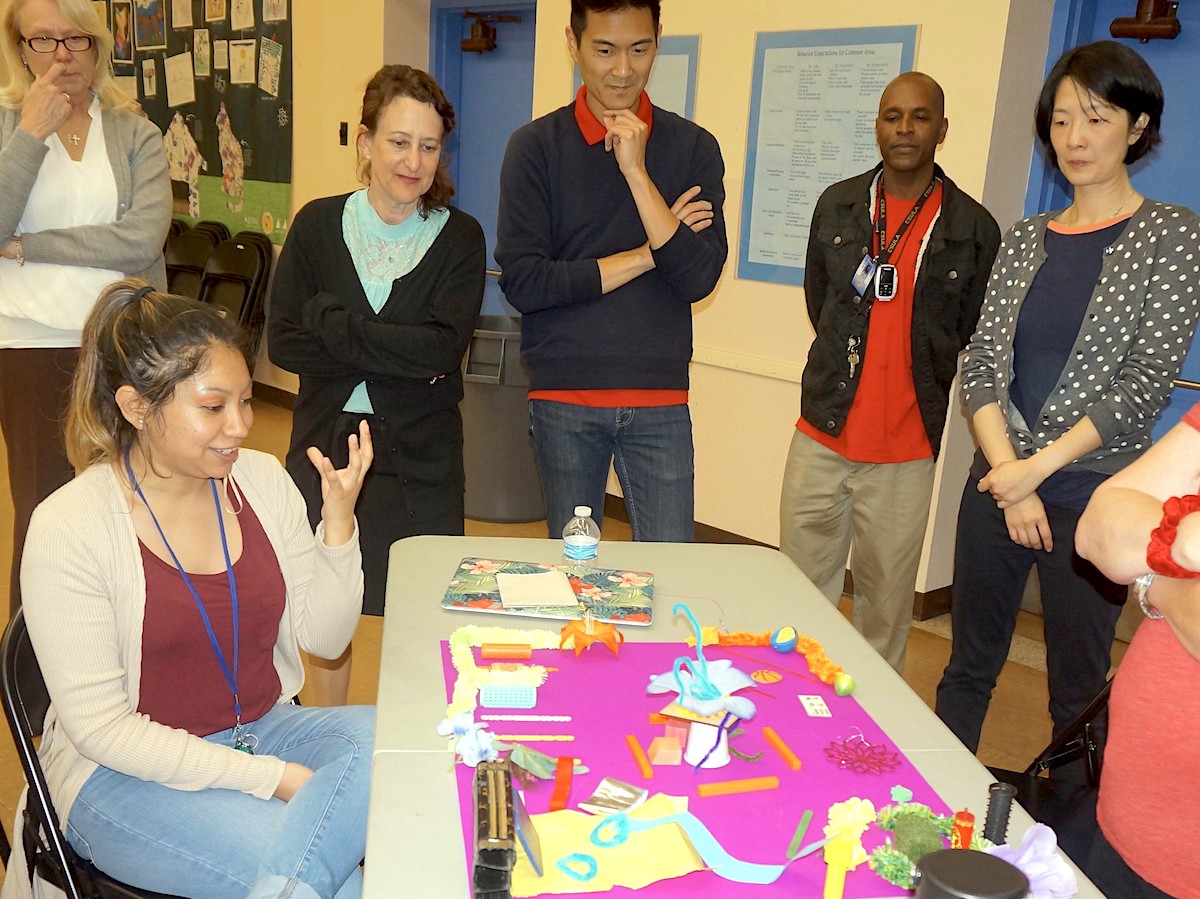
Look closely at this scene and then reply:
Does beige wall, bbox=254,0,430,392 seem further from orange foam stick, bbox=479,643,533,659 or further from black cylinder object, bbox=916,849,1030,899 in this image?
black cylinder object, bbox=916,849,1030,899

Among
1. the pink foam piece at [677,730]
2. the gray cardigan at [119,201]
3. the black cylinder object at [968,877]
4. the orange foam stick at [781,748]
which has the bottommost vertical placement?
the orange foam stick at [781,748]

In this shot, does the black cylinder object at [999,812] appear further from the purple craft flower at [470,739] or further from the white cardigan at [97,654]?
the white cardigan at [97,654]

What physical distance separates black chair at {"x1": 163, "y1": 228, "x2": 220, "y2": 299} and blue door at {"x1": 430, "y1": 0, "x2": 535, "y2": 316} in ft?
6.18

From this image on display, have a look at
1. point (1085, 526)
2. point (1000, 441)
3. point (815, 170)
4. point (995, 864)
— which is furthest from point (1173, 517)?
point (815, 170)

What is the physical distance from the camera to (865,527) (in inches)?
107

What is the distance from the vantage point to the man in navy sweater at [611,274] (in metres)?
2.28

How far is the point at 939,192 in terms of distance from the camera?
8.64 ft

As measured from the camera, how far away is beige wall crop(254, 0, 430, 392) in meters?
5.35

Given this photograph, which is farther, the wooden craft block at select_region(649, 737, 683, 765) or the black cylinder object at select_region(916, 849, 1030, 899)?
the wooden craft block at select_region(649, 737, 683, 765)

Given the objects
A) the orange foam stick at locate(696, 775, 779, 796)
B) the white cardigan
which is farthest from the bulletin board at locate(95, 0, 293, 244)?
the orange foam stick at locate(696, 775, 779, 796)

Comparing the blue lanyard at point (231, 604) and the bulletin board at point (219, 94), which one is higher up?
the bulletin board at point (219, 94)

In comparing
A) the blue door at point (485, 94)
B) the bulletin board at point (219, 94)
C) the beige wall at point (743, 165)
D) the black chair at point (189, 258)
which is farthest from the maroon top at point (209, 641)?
the black chair at point (189, 258)

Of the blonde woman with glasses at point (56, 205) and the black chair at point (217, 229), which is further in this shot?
the black chair at point (217, 229)

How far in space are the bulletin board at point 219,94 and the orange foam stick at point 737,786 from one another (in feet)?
18.1
